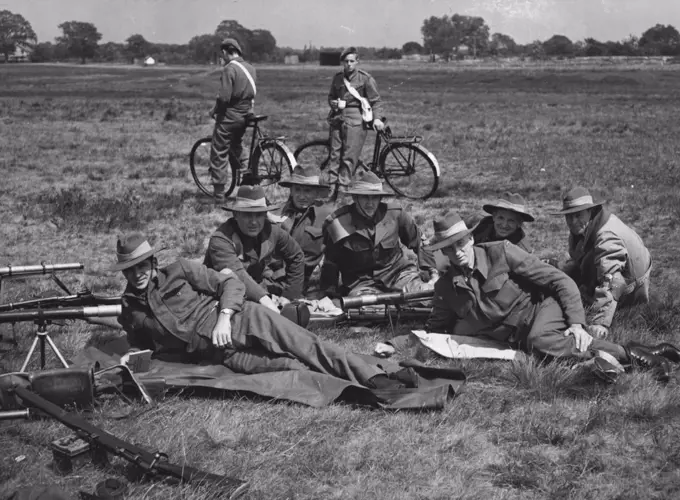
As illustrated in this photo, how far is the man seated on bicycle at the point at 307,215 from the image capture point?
7980mm

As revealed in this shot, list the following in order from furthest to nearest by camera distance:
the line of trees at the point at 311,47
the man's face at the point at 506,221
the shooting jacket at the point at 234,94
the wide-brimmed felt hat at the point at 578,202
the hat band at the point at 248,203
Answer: the line of trees at the point at 311,47 < the shooting jacket at the point at 234,94 < the man's face at the point at 506,221 < the hat band at the point at 248,203 < the wide-brimmed felt hat at the point at 578,202

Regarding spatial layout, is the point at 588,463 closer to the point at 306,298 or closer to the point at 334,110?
the point at 306,298

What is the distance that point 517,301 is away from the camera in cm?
600

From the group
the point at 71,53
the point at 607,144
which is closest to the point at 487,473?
the point at 607,144

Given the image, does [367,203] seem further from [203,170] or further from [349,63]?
[203,170]

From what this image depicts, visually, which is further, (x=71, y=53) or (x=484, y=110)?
(x=71, y=53)

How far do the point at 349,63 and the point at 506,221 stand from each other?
5408mm

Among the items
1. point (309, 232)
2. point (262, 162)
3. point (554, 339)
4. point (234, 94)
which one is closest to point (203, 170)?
point (262, 162)

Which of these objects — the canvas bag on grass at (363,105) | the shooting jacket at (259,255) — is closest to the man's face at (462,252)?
the shooting jacket at (259,255)

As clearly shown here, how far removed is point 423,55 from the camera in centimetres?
12200

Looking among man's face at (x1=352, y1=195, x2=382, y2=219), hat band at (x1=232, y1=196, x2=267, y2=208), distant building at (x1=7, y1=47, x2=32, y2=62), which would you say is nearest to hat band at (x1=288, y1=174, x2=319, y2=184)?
man's face at (x1=352, y1=195, x2=382, y2=219)

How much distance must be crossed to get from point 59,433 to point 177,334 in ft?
3.54

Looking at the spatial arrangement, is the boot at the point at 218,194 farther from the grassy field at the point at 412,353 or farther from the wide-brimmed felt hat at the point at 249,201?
the wide-brimmed felt hat at the point at 249,201

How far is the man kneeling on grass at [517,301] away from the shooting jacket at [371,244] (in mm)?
1291
